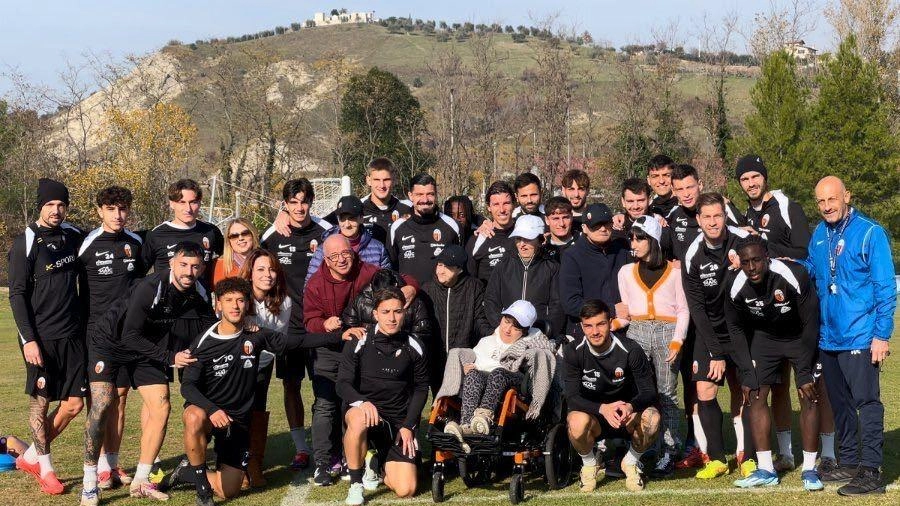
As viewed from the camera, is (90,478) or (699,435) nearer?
Result: (90,478)

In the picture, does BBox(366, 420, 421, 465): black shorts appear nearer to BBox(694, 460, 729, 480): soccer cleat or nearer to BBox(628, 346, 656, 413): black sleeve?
BBox(628, 346, 656, 413): black sleeve

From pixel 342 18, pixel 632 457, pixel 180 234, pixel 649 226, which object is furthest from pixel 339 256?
pixel 342 18

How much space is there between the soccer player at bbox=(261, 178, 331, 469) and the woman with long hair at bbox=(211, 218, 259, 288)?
2.07ft

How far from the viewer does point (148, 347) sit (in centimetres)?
724

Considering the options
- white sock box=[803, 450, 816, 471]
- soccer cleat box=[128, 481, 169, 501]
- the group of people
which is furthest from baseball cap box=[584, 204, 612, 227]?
soccer cleat box=[128, 481, 169, 501]

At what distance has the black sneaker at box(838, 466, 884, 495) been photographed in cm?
682

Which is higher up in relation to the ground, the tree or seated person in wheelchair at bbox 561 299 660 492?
the tree

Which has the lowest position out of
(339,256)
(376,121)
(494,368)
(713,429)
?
(713,429)

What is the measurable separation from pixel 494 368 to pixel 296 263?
7.46 feet

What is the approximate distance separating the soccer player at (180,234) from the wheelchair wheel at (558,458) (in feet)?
10.1

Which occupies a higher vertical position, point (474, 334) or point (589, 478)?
point (474, 334)

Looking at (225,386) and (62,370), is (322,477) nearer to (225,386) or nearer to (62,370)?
(225,386)

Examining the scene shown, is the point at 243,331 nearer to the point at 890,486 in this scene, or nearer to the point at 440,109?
the point at 890,486

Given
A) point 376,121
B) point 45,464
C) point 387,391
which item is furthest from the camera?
point 376,121
